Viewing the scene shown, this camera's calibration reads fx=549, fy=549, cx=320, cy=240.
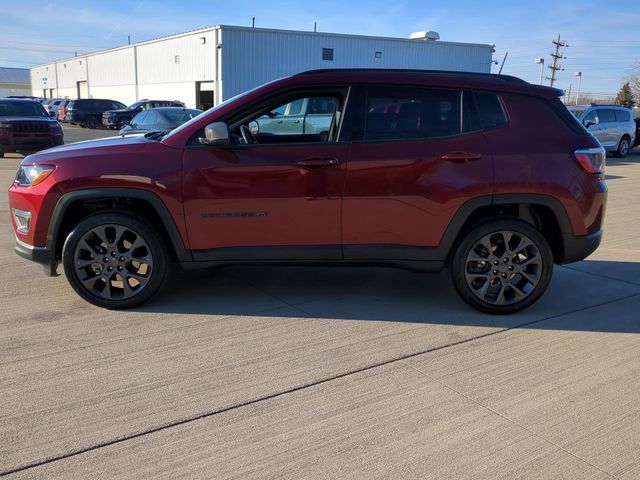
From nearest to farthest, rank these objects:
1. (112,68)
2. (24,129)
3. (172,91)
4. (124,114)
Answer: (24,129)
(124,114)
(172,91)
(112,68)

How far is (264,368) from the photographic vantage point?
3.52m

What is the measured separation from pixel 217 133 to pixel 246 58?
31168 mm

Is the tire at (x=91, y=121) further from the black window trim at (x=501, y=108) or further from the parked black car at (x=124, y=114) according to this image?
the black window trim at (x=501, y=108)

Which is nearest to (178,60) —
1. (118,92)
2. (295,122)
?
(118,92)

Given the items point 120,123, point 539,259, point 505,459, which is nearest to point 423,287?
point 539,259

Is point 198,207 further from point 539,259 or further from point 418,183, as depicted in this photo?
point 539,259

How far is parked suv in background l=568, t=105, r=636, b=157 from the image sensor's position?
1841 centimetres

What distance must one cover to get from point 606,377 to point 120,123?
102 feet

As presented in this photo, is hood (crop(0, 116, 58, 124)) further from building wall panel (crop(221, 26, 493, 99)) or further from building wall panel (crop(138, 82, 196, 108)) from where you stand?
building wall panel (crop(138, 82, 196, 108))

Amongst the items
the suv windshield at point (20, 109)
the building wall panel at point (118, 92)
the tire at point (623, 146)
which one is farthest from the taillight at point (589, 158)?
the building wall panel at point (118, 92)

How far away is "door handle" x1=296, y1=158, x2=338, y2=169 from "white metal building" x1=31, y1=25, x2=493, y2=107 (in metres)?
29.9

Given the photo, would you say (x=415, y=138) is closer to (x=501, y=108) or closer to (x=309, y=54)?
(x=501, y=108)

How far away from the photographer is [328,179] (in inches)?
167

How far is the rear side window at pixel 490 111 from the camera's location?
4398 mm
